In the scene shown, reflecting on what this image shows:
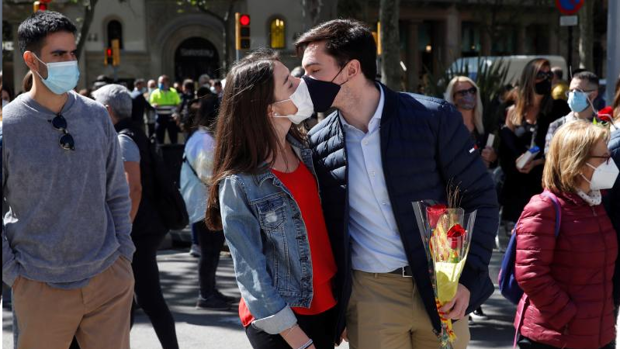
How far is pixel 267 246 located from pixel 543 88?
5.27 m

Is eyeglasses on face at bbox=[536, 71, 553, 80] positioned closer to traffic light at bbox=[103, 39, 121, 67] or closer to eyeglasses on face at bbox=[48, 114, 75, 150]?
eyeglasses on face at bbox=[48, 114, 75, 150]

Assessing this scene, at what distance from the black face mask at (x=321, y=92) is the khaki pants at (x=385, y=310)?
64 cm

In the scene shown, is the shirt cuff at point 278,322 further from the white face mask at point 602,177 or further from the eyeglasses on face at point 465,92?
the eyeglasses on face at point 465,92

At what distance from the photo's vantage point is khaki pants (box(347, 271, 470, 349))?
3.31m

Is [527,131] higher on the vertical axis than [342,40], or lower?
lower

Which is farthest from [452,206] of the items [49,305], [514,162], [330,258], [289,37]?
[289,37]

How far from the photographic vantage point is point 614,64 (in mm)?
8391

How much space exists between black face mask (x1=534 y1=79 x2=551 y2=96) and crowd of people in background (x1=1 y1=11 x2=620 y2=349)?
137 inches

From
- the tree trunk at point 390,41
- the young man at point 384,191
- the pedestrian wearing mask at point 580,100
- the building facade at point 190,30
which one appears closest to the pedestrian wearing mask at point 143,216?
the young man at point 384,191

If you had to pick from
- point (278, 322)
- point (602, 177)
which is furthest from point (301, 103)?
point (602, 177)

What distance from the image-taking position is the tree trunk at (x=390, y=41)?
13.4 meters

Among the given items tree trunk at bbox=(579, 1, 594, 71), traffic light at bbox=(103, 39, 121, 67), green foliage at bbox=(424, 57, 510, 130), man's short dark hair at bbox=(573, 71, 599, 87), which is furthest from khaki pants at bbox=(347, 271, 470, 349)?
traffic light at bbox=(103, 39, 121, 67)

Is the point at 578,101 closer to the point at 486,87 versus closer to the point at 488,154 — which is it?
the point at 488,154

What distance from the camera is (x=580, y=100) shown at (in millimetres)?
7156
